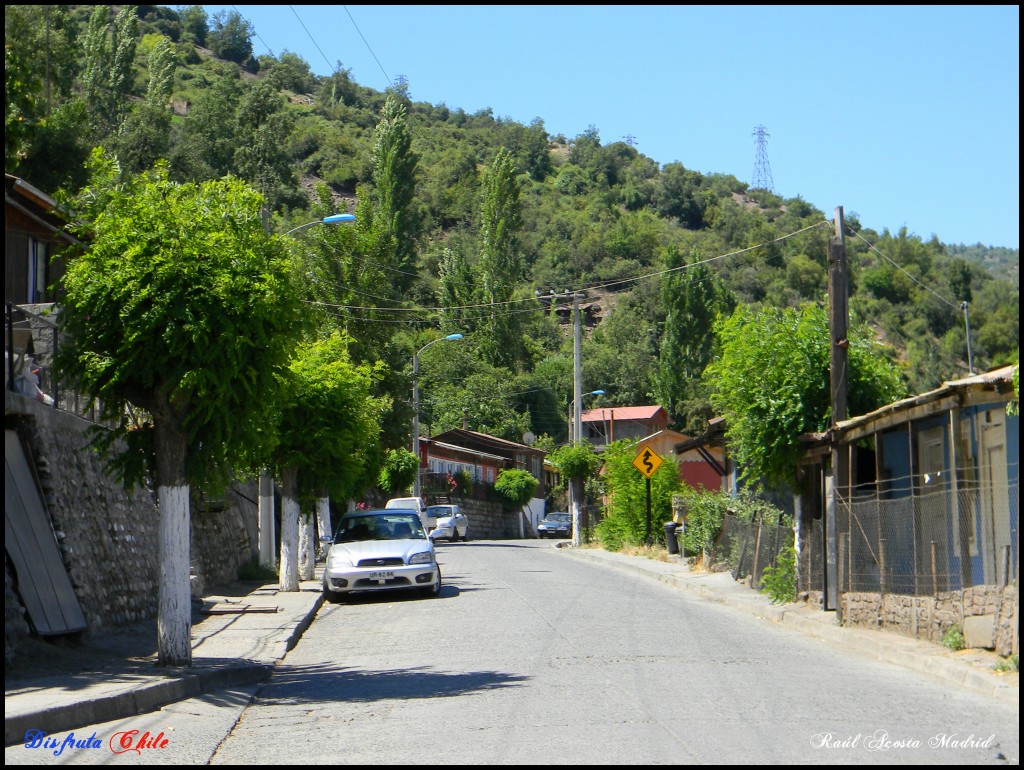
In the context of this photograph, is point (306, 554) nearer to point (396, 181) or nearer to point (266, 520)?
point (266, 520)

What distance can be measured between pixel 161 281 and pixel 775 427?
10.9m

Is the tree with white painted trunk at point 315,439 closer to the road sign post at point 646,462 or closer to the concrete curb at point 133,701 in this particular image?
the concrete curb at point 133,701

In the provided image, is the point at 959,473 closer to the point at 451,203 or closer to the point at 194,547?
the point at 194,547

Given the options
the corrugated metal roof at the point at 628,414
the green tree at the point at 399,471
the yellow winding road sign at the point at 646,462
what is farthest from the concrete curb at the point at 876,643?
the corrugated metal roof at the point at 628,414

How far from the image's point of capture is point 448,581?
2591 centimetres

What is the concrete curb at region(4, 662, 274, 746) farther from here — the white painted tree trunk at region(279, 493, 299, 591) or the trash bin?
the trash bin

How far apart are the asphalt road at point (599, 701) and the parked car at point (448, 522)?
35857 mm

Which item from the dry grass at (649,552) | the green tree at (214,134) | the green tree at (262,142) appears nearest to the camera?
the dry grass at (649,552)

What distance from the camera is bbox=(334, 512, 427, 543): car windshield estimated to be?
22.3m

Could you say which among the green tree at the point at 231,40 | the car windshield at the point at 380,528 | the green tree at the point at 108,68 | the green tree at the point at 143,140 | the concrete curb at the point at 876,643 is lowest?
the concrete curb at the point at 876,643

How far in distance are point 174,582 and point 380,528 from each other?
10438mm

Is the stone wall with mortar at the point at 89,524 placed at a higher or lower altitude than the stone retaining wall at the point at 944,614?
higher

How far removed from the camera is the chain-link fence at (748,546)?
69.6 feet

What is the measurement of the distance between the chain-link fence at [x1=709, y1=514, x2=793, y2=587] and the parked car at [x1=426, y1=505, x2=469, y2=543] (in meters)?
26.6
